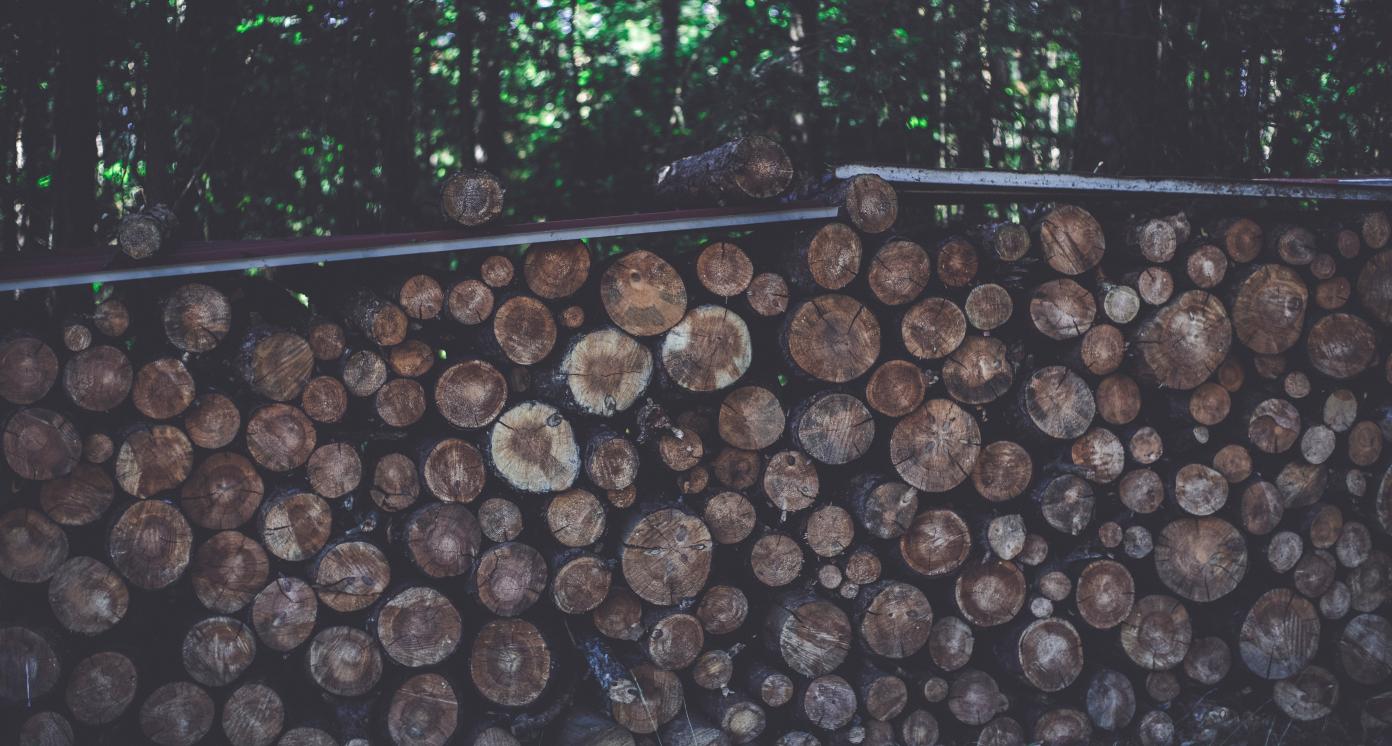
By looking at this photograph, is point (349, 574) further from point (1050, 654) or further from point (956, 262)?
point (1050, 654)

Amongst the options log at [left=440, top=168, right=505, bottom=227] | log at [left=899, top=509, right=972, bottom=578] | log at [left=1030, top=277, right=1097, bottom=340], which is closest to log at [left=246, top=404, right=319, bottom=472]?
log at [left=440, top=168, right=505, bottom=227]

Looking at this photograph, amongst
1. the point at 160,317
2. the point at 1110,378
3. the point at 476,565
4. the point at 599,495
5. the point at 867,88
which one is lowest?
the point at 476,565

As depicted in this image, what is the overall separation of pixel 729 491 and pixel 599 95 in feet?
16.3

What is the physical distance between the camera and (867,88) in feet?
20.4

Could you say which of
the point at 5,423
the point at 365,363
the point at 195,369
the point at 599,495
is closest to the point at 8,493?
the point at 5,423

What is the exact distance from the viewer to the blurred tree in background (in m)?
5.29

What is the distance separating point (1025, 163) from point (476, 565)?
5.41m

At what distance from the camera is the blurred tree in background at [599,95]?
17.4ft

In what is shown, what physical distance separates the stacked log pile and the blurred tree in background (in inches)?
96.3

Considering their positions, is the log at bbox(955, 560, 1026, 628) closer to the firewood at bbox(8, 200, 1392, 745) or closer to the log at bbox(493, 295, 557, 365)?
the firewood at bbox(8, 200, 1392, 745)

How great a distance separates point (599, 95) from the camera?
24.2ft

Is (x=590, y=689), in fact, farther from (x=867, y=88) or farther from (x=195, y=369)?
(x=867, y=88)

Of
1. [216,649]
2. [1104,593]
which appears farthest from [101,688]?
[1104,593]

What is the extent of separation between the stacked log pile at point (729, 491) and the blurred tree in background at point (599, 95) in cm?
244
